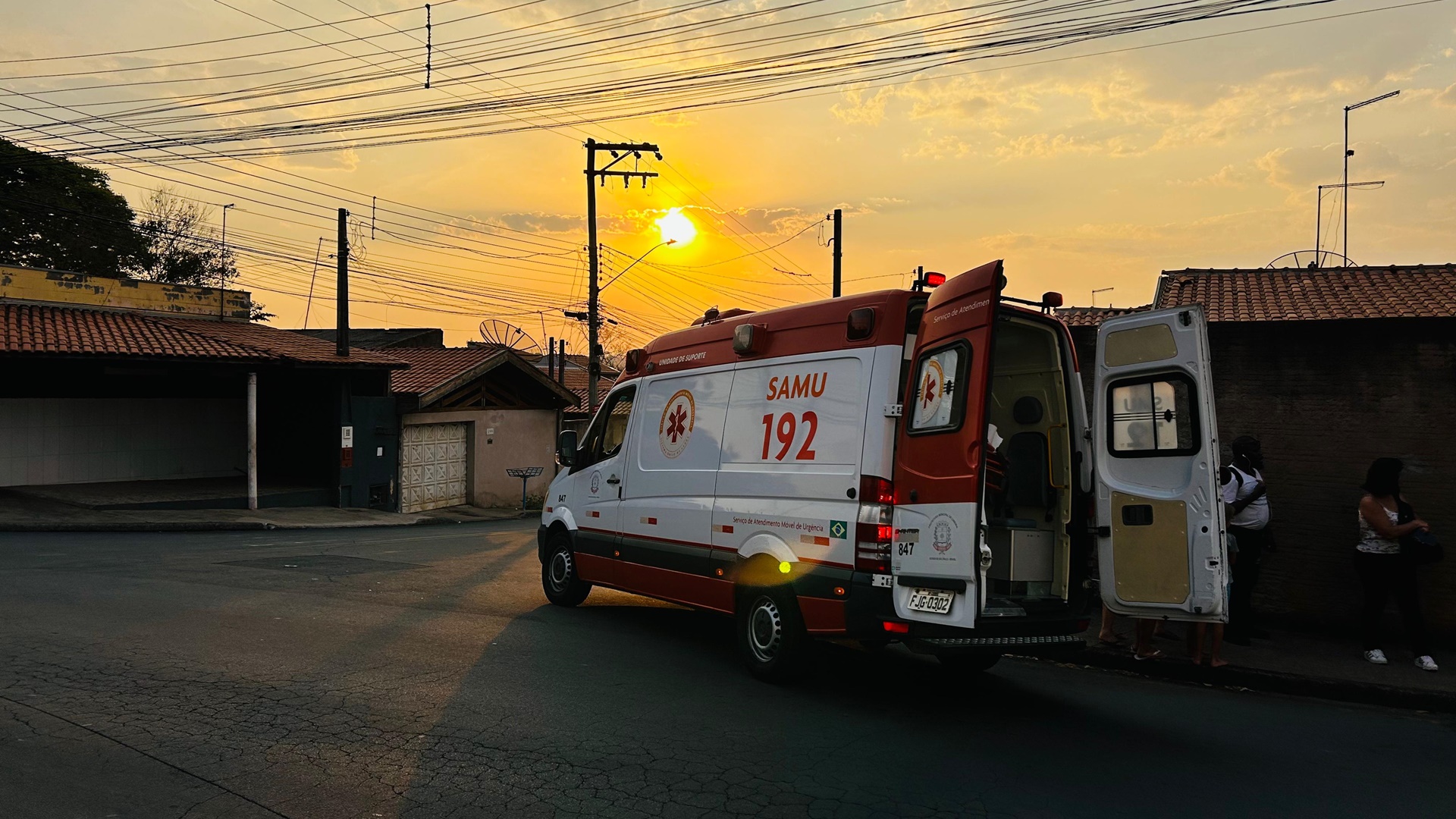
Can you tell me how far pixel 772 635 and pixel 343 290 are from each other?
73.9 ft

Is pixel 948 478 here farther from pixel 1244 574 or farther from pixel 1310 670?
pixel 1244 574

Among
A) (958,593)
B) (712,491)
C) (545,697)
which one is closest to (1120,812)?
(958,593)

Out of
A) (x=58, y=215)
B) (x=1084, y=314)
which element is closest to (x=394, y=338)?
(x=58, y=215)

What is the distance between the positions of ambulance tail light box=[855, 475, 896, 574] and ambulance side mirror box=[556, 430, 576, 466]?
14.1 ft

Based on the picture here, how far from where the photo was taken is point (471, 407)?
29.9 m

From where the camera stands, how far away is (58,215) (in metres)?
38.0

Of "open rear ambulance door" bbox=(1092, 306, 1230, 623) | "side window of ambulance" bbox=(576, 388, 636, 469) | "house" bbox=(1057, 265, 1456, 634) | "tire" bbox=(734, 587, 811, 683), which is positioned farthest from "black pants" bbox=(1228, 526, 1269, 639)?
"side window of ambulance" bbox=(576, 388, 636, 469)

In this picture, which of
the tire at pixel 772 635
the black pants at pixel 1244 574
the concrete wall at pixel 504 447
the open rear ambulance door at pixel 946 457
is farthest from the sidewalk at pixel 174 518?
the black pants at pixel 1244 574

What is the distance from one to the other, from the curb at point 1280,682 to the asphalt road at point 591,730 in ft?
0.70

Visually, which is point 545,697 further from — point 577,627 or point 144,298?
point 144,298

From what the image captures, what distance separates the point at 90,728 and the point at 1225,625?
8216 mm

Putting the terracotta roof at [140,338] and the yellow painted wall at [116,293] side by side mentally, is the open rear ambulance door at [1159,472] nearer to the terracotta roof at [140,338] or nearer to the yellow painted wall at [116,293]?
the terracotta roof at [140,338]

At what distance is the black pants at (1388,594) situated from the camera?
299 inches

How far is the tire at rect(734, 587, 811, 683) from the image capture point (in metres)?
6.89
